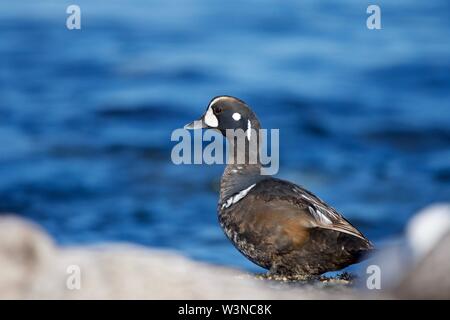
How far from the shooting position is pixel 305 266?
707cm

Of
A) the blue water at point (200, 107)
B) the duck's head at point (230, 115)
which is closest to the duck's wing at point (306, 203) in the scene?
the duck's head at point (230, 115)

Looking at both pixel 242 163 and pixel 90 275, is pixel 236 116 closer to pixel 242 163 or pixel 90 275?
pixel 242 163

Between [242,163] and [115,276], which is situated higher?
[242,163]

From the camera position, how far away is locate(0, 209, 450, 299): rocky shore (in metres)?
5.44

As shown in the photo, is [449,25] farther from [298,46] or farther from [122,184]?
[122,184]

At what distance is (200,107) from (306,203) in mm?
12855

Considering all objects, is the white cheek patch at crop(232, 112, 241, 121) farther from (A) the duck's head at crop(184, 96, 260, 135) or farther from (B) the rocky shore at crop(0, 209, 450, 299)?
(B) the rocky shore at crop(0, 209, 450, 299)

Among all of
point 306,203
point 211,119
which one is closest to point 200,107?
point 211,119

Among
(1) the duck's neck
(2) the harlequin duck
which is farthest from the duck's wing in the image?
(1) the duck's neck

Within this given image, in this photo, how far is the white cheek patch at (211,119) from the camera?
804 centimetres

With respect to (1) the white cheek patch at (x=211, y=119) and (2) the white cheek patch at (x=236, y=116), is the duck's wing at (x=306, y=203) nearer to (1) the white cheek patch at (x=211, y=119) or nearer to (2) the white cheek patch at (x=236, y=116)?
(2) the white cheek patch at (x=236, y=116)

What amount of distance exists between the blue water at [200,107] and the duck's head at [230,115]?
4863 millimetres

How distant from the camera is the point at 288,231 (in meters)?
7.03

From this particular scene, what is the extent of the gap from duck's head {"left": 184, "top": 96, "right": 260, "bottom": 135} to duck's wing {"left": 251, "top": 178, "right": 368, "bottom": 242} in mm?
603
